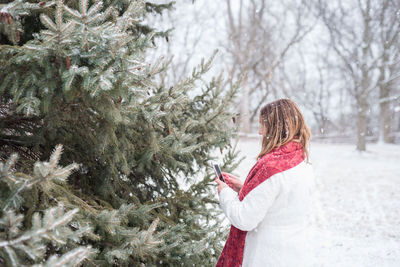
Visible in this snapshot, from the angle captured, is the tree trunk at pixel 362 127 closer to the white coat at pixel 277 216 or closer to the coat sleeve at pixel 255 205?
the white coat at pixel 277 216

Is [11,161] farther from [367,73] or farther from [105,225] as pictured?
[367,73]

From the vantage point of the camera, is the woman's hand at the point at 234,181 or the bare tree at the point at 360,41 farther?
the bare tree at the point at 360,41

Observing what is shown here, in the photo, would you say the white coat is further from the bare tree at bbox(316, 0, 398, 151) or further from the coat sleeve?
the bare tree at bbox(316, 0, 398, 151)

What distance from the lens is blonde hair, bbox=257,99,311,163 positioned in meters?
2.12

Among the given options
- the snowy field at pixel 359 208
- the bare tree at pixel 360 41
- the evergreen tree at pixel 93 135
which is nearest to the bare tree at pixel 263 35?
the bare tree at pixel 360 41

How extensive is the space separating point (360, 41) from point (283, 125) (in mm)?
18348

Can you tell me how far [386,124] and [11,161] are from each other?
24816mm

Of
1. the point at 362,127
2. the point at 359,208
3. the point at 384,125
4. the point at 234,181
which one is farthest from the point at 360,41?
the point at 234,181

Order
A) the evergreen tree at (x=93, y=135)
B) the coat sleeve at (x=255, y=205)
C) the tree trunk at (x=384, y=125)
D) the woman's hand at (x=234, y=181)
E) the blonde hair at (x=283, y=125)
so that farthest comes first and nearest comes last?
the tree trunk at (x=384, y=125) → the woman's hand at (x=234, y=181) → the blonde hair at (x=283, y=125) → the coat sleeve at (x=255, y=205) → the evergreen tree at (x=93, y=135)

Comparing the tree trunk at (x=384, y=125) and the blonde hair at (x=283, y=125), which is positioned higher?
the blonde hair at (x=283, y=125)

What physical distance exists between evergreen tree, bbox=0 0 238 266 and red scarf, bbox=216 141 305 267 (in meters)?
0.48

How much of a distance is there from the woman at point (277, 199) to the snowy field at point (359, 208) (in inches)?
182

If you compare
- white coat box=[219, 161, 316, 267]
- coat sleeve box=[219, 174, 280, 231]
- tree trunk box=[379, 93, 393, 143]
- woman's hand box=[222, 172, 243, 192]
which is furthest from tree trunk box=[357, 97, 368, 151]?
coat sleeve box=[219, 174, 280, 231]

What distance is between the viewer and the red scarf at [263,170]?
1989 mm
